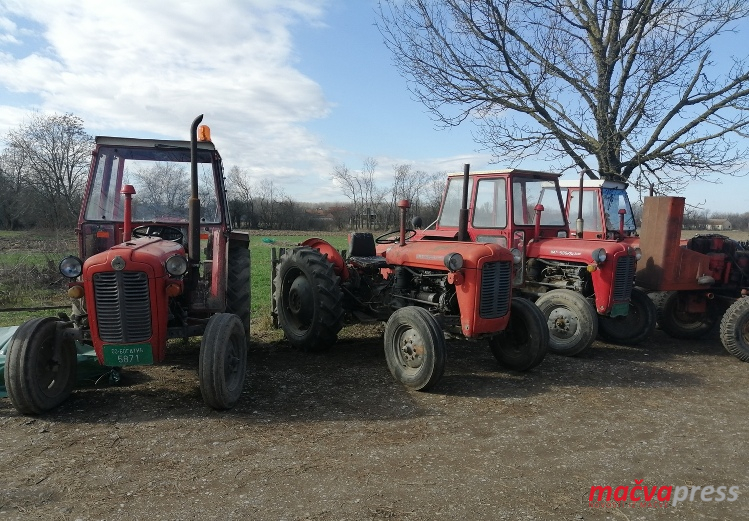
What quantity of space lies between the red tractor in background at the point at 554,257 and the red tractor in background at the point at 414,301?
30.5 inches

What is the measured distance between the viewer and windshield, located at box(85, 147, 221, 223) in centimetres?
511

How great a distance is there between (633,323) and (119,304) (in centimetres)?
609

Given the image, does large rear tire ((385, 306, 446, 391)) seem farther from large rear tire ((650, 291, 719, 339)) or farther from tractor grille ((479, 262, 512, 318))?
large rear tire ((650, 291, 719, 339))

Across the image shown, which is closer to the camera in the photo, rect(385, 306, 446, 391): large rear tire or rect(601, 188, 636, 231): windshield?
rect(385, 306, 446, 391): large rear tire

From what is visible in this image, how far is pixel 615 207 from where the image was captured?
9.14m

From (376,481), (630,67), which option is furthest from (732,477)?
(630,67)

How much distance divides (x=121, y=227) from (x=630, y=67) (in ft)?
31.9

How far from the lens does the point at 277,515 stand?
108 inches

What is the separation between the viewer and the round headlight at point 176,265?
4.14 metres

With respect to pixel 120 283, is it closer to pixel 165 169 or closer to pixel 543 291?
pixel 165 169

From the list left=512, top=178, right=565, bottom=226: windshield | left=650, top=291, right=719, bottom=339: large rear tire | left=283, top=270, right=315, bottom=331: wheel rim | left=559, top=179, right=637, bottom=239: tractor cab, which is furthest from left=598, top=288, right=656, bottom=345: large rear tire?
left=283, top=270, right=315, bottom=331: wheel rim

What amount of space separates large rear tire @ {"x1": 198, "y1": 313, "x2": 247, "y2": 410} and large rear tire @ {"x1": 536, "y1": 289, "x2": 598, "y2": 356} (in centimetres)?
352

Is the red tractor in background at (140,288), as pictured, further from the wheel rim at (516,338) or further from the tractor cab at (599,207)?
the tractor cab at (599,207)

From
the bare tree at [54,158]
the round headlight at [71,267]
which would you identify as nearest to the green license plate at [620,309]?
the round headlight at [71,267]
